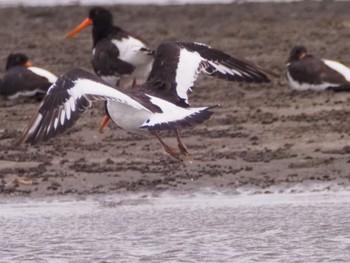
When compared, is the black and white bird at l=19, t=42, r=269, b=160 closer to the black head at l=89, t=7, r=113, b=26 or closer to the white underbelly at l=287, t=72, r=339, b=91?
the white underbelly at l=287, t=72, r=339, b=91

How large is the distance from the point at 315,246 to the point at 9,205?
255 cm

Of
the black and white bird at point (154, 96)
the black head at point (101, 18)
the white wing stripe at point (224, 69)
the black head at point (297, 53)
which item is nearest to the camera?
the black and white bird at point (154, 96)

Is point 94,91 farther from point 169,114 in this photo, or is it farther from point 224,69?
point 224,69

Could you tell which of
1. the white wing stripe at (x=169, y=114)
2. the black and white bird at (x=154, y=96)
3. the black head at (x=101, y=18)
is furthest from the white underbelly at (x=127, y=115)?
the black head at (x=101, y=18)

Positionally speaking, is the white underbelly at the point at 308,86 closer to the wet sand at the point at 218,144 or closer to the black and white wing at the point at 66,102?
the wet sand at the point at 218,144

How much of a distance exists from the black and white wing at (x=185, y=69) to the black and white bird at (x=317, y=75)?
6.42 ft

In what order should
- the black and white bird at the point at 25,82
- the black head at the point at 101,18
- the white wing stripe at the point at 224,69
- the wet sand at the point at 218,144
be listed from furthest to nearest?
the black head at the point at 101,18 < the black and white bird at the point at 25,82 < the white wing stripe at the point at 224,69 < the wet sand at the point at 218,144

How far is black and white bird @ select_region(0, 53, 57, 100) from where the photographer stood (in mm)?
13377

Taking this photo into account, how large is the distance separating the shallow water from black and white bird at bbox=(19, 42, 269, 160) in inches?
24.6

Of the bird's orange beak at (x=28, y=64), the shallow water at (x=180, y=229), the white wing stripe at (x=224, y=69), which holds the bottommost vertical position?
the shallow water at (x=180, y=229)

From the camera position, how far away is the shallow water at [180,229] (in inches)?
325

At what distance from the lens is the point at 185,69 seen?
1067 centimetres

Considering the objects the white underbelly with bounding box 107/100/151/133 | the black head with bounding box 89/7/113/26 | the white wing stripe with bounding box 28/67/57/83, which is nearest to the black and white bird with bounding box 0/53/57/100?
the white wing stripe with bounding box 28/67/57/83

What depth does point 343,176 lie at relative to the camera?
10.3 m
